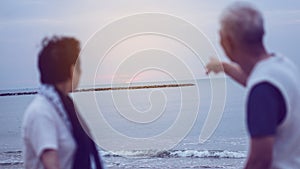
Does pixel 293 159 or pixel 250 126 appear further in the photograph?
pixel 293 159

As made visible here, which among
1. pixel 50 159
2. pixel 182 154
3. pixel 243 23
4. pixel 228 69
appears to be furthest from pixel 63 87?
pixel 182 154

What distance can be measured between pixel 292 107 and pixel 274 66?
194mm

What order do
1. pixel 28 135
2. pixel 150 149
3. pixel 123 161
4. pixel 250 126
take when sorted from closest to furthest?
pixel 250 126 < pixel 28 135 < pixel 123 161 < pixel 150 149

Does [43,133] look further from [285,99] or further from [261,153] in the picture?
[285,99]

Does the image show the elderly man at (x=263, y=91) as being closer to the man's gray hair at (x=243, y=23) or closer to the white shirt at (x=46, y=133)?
the man's gray hair at (x=243, y=23)

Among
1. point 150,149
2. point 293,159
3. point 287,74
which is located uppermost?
point 287,74

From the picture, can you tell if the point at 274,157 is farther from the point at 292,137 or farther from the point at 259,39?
the point at 259,39

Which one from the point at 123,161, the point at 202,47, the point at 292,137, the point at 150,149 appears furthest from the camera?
the point at 150,149

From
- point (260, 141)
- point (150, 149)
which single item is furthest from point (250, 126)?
point (150, 149)

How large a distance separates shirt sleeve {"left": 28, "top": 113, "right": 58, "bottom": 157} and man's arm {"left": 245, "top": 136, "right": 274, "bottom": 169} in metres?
0.92

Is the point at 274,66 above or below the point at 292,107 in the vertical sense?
above

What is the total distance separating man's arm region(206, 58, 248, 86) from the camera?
3188mm

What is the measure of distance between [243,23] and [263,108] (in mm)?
390

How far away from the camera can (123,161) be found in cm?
1503
